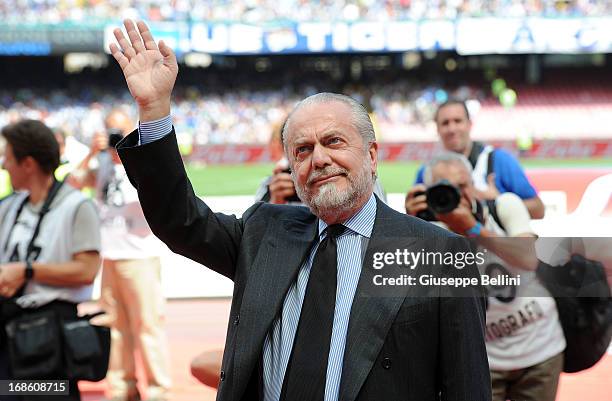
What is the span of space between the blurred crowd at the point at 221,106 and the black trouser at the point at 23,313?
2660cm

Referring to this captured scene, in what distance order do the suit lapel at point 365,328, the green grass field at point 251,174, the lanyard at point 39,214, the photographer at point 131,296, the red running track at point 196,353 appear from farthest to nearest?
the green grass field at point 251,174 → the photographer at point 131,296 → the red running track at point 196,353 → the lanyard at point 39,214 → the suit lapel at point 365,328

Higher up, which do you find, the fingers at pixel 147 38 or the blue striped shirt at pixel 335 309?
the fingers at pixel 147 38

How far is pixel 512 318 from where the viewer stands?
3.40 metres

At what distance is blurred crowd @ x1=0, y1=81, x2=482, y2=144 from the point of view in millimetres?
31656

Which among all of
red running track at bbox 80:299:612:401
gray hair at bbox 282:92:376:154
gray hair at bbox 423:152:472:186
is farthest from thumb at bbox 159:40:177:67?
red running track at bbox 80:299:612:401

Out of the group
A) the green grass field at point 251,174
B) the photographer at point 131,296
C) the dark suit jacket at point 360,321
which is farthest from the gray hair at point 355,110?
the green grass field at point 251,174

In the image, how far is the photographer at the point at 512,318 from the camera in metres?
3.24

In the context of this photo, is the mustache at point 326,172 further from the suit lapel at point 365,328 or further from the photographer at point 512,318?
the photographer at point 512,318

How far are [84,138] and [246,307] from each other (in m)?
29.6

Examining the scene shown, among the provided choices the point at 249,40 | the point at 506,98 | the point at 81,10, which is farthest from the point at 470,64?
the point at 81,10

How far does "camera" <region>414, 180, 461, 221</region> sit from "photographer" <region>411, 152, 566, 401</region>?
4 cm

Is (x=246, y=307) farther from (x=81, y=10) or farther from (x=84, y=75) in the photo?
(x=84, y=75)

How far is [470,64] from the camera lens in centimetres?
3638

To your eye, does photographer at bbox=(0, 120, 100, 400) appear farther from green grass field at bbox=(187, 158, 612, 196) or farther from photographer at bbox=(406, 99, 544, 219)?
green grass field at bbox=(187, 158, 612, 196)
